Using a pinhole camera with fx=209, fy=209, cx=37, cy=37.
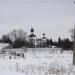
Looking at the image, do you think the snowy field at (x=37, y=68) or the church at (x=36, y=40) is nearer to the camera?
the snowy field at (x=37, y=68)

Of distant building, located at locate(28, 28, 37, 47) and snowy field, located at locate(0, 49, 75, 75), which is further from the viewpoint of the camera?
distant building, located at locate(28, 28, 37, 47)

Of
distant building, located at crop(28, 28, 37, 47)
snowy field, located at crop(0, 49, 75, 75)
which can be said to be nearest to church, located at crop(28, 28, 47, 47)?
distant building, located at crop(28, 28, 37, 47)

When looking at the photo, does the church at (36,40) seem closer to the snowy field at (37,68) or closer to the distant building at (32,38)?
the distant building at (32,38)

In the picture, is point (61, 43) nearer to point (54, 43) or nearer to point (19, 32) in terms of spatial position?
point (54, 43)

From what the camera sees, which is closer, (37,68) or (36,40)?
(37,68)

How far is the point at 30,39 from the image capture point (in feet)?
200

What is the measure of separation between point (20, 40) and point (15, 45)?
5.38m

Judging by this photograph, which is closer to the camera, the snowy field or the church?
the snowy field

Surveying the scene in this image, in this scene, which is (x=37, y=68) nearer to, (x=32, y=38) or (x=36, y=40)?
(x=32, y=38)

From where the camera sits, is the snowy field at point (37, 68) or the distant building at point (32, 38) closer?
the snowy field at point (37, 68)

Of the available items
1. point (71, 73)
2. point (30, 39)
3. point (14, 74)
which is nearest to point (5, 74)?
point (14, 74)

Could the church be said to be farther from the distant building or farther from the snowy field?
the snowy field

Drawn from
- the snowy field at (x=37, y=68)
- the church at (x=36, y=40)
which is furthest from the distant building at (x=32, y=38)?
the snowy field at (x=37, y=68)

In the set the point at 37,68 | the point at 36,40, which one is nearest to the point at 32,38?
the point at 36,40
